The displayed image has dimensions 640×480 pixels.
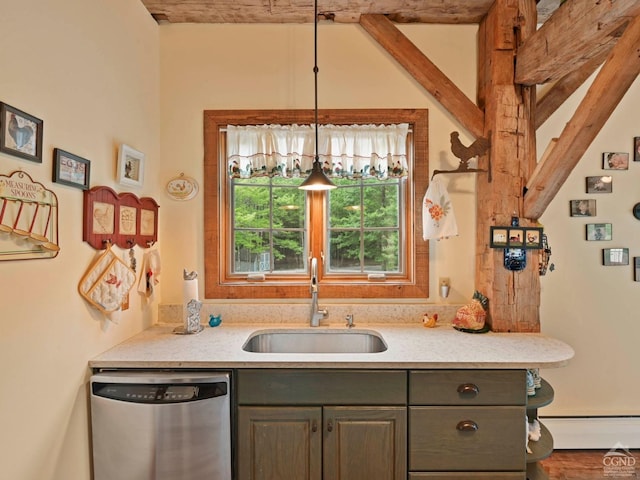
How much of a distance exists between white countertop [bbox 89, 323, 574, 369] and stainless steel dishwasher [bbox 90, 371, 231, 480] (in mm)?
74

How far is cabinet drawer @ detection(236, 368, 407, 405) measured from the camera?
1512mm

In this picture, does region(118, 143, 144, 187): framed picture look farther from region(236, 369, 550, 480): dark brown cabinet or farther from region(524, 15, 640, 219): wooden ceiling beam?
region(524, 15, 640, 219): wooden ceiling beam

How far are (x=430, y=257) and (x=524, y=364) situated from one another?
33.1 inches

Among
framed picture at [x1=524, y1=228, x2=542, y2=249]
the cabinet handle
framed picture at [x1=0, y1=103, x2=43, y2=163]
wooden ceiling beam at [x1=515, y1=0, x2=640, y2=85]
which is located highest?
wooden ceiling beam at [x1=515, y1=0, x2=640, y2=85]

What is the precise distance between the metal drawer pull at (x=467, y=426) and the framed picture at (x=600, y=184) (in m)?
1.73

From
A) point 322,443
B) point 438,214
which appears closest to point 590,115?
point 438,214

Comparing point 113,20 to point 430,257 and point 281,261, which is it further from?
point 430,257

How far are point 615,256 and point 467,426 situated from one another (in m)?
1.63

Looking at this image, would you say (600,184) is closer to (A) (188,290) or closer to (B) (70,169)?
(A) (188,290)

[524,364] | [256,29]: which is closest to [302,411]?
[524,364]

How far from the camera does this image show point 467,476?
1.50 metres

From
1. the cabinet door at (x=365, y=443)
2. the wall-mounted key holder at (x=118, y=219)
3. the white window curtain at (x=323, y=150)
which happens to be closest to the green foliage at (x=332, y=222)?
the white window curtain at (x=323, y=150)

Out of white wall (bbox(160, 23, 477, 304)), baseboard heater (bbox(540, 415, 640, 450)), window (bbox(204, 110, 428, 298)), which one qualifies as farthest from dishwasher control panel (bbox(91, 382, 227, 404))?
baseboard heater (bbox(540, 415, 640, 450))

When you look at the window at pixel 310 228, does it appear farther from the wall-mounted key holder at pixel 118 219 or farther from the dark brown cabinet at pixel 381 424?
the dark brown cabinet at pixel 381 424
